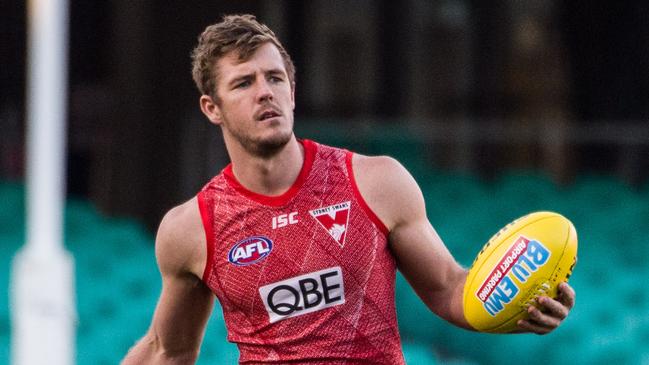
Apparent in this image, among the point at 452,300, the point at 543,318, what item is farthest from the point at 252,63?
the point at 543,318

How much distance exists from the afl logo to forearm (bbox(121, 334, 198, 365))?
17.4 inches

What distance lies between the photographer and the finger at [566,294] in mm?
3363

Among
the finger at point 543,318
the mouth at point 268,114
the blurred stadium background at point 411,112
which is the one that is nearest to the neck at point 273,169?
the mouth at point 268,114

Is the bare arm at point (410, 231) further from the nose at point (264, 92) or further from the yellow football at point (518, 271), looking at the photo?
the nose at point (264, 92)

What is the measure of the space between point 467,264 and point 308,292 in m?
4.59

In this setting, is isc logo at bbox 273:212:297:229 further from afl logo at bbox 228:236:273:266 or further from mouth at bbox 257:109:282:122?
mouth at bbox 257:109:282:122

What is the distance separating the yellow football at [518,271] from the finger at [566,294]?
0.7 inches

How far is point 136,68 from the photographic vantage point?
31.5 feet

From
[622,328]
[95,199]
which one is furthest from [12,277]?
[622,328]

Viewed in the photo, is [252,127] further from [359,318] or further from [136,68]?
[136,68]

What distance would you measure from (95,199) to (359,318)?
21.8 ft

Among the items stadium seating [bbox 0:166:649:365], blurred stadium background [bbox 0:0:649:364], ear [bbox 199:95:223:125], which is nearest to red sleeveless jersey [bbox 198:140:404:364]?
ear [bbox 199:95:223:125]

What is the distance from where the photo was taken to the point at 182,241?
362 cm

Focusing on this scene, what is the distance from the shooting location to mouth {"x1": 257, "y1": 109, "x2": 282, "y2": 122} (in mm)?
3461
